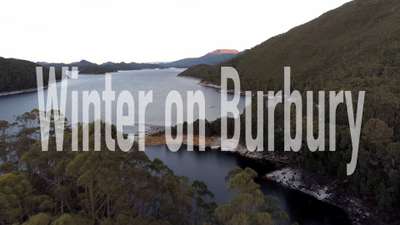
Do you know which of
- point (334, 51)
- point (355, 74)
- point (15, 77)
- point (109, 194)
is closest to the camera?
point (109, 194)

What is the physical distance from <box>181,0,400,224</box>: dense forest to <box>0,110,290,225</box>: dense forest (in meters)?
15.5

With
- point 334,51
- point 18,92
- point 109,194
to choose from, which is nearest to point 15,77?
point 18,92

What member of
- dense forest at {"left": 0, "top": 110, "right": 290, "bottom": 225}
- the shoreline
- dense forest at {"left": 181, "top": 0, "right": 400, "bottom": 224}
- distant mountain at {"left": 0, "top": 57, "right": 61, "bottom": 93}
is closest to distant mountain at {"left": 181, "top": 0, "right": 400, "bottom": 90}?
dense forest at {"left": 181, "top": 0, "right": 400, "bottom": 224}

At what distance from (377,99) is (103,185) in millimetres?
39100

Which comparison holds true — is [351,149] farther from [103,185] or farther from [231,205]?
[103,185]

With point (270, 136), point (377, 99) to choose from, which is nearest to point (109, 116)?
point (270, 136)

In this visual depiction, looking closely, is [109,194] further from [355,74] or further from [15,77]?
[15,77]

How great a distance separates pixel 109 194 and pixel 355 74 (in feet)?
200

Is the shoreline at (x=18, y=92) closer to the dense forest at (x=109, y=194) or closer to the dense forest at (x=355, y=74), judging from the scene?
the dense forest at (x=355, y=74)

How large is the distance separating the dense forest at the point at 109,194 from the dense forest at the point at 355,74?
50.7ft

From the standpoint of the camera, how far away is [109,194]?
48.9ft

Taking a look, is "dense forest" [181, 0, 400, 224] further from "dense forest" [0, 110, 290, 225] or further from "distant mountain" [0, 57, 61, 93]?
"distant mountain" [0, 57, 61, 93]

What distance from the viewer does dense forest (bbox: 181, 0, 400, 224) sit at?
92.2 ft

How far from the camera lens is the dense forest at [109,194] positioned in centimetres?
1296
